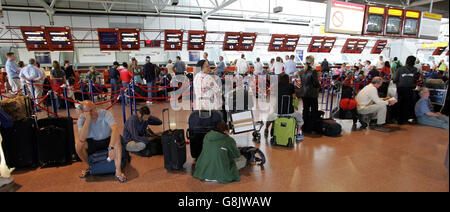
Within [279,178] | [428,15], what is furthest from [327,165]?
[428,15]

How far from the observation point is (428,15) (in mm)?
7250

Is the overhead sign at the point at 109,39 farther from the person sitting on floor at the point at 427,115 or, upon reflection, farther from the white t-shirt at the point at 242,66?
the person sitting on floor at the point at 427,115

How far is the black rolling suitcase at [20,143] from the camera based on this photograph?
148 inches

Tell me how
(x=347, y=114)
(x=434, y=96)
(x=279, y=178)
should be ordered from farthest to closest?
(x=347, y=114) → (x=279, y=178) → (x=434, y=96)

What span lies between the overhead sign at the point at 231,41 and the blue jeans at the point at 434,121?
11.1m

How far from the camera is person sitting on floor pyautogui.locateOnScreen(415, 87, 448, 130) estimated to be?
4.62ft

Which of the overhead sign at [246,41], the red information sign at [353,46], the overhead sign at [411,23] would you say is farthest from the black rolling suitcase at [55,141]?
the red information sign at [353,46]

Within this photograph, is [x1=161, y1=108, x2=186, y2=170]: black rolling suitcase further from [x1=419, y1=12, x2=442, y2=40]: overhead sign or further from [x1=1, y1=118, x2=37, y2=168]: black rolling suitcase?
[x1=419, y1=12, x2=442, y2=40]: overhead sign

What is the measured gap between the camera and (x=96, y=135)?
146 inches

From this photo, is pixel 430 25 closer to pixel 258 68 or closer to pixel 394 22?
pixel 394 22

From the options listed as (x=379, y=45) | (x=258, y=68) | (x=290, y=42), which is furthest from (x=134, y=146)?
(x=379, y=45)

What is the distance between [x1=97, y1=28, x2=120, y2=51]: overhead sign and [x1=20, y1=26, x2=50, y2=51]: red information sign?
80.3 inches
